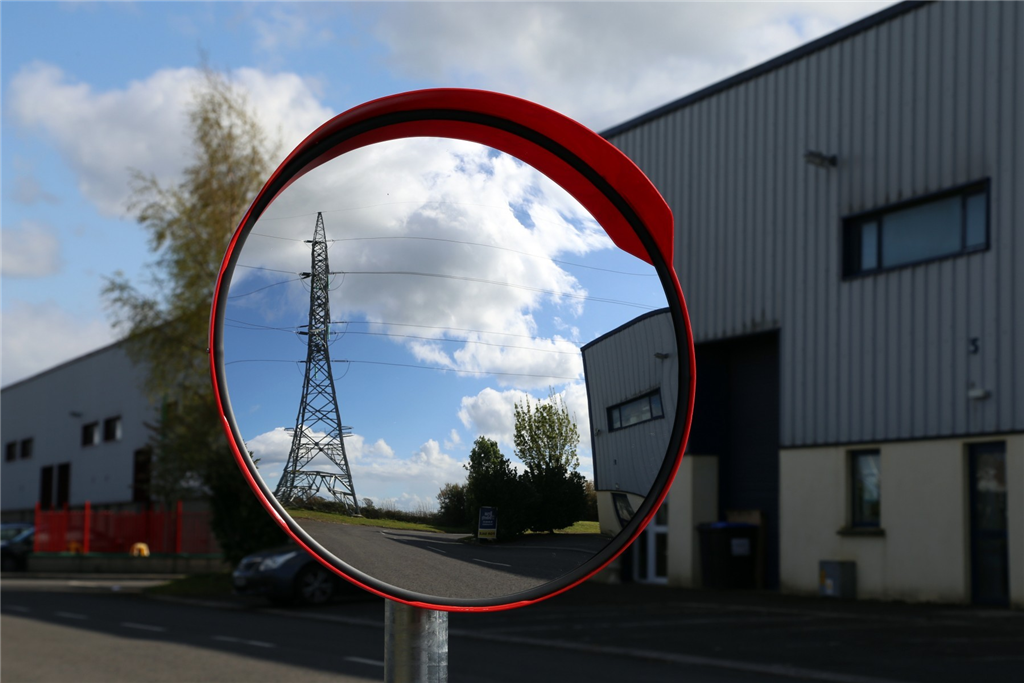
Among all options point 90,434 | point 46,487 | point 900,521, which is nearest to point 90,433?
point 90,434

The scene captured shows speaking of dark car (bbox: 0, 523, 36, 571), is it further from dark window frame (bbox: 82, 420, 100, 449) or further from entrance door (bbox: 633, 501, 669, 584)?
entrance door (bbox: 633, 501, 669, 584)

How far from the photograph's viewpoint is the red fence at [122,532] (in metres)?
31.2

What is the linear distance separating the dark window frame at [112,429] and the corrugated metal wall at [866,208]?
32094 millimetres

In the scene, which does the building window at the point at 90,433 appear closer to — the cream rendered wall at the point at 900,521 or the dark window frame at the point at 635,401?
the cream rendered wall at the point at 900,521

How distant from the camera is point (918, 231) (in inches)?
663

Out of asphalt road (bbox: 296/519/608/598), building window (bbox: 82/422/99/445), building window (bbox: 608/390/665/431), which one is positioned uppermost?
building window (bbox: 82/422/99/445)

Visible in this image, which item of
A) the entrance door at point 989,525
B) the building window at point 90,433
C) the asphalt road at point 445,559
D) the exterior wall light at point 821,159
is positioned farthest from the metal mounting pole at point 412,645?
the building window at point 90,433

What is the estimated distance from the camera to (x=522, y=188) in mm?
1348

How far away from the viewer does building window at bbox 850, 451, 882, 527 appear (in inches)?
677

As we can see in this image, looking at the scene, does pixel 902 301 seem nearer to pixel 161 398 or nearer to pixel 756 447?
pixel 756 447

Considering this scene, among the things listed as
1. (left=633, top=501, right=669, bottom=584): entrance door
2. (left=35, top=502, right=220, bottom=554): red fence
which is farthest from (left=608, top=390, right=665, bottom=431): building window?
(left=35, top=502, right=220, bottom=554): red fence

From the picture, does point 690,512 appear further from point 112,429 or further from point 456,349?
point 112,429

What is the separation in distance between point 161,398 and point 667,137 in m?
16.6

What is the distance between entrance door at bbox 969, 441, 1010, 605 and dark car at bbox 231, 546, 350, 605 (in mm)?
9664
